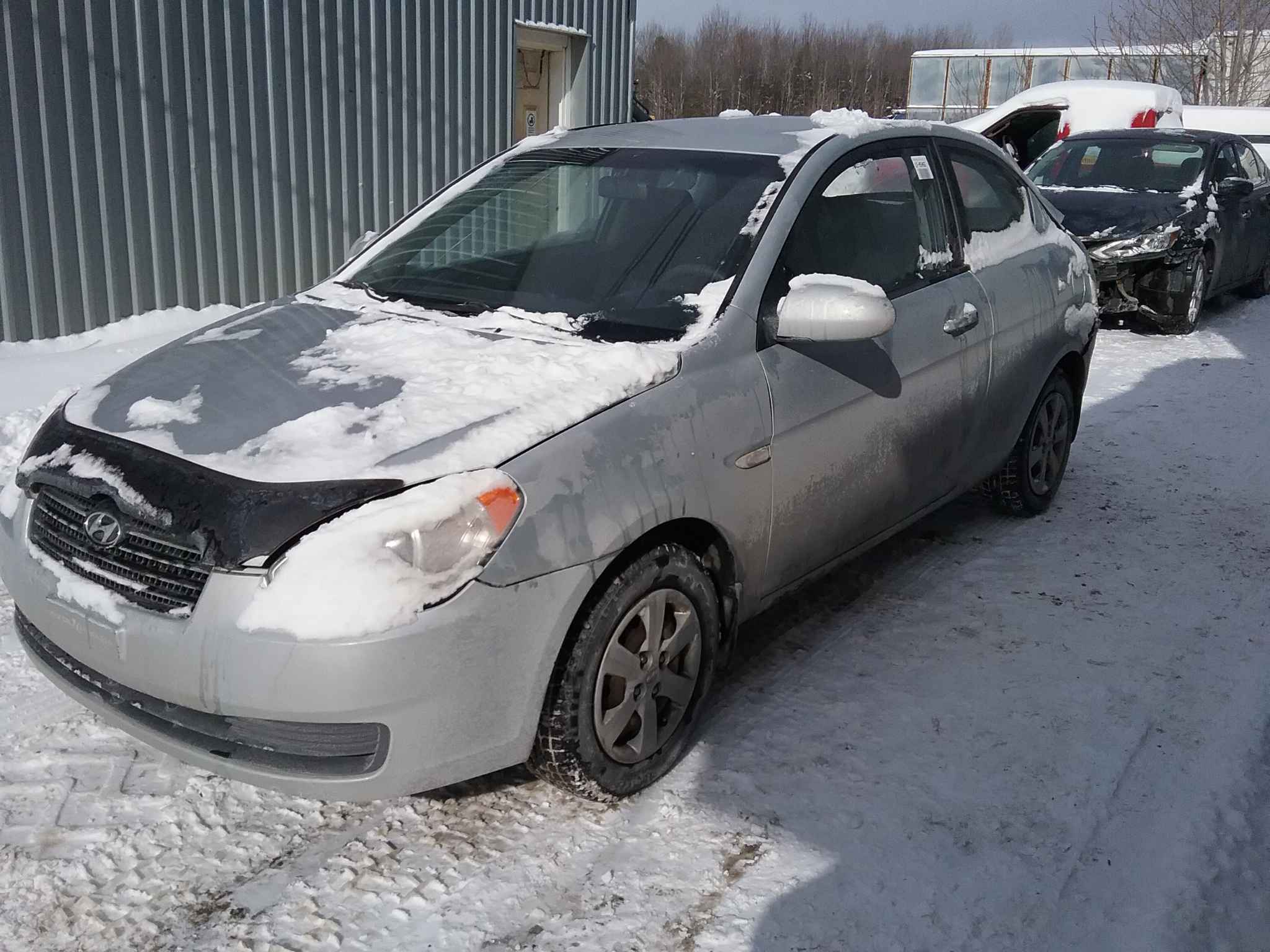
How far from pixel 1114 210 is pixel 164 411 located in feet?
28.1

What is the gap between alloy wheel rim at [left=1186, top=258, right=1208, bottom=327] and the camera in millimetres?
9383

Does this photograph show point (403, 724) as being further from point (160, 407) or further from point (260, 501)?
point (160, 407)

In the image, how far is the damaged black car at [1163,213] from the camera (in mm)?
9172

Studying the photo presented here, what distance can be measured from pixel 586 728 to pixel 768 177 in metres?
1.84

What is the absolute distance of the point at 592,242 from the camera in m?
3.63

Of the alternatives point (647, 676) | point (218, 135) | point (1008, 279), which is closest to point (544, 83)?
point (218, 135)

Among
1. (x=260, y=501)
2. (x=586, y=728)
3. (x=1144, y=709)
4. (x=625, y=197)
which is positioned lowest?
(x=1144, y=709)

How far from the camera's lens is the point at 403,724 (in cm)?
247

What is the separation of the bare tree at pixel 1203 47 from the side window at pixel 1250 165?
62.0 feet

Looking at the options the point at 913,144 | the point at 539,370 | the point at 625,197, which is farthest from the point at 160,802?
the point at 913,144

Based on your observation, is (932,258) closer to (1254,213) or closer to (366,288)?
(366,288)

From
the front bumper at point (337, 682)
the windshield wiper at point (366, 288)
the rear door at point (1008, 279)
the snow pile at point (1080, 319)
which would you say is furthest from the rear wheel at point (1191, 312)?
the front bumper at point (337, 682)

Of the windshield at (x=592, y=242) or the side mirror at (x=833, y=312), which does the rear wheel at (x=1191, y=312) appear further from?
the side mirror at (x=833, y=312)

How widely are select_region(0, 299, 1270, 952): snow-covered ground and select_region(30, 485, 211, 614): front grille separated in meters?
0.66
